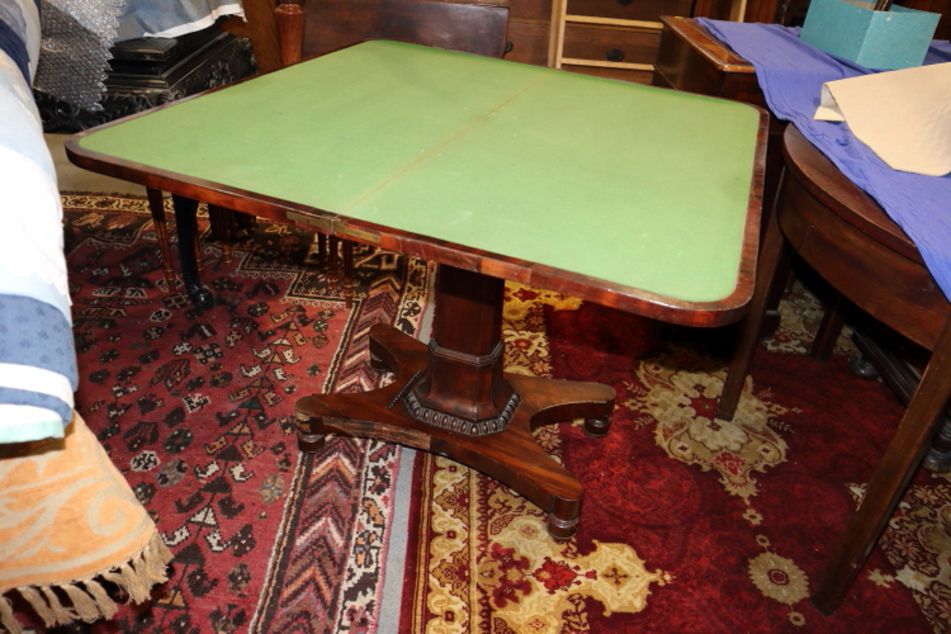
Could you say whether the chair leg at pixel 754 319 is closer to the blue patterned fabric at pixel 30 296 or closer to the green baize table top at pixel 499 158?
the green baize table top at pixel 499 158

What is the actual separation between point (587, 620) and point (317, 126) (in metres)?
1.05

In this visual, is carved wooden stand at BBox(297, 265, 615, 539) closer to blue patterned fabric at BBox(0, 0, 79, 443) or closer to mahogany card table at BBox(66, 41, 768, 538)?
mahogany card table at BBox(66, 41, 768, 538)

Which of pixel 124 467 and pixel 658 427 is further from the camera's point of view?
pixel 658 427

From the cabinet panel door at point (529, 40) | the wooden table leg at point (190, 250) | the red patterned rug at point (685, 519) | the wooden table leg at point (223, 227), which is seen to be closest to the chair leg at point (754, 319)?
the red patterned rug at point (685, 519)

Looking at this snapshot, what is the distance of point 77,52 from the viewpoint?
6.08ft

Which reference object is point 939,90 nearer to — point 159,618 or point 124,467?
point 159,618

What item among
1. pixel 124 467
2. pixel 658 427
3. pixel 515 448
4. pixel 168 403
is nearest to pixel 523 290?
pixel 658 427

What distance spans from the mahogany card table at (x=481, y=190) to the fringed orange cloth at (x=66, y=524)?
0.39m

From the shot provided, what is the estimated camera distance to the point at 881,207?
1.03 m

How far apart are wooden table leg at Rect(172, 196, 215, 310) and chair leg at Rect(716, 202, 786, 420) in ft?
4.96

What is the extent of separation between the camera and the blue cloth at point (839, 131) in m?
0.94

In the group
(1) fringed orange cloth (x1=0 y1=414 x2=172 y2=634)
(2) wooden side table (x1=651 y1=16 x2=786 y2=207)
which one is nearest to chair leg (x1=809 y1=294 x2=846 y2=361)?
(2) wooden side table (x1=651 y1=16 x2=786 y2=207)

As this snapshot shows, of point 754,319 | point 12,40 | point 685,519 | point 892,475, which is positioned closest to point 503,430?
point 685,519

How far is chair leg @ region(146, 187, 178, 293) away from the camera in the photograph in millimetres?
1942
